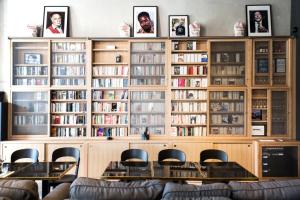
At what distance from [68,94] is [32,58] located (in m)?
1.02

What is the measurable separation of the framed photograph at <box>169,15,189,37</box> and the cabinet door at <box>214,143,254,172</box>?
234 centimetres

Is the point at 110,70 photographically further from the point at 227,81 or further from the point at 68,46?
the point at 227,81

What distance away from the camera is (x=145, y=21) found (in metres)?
5.67

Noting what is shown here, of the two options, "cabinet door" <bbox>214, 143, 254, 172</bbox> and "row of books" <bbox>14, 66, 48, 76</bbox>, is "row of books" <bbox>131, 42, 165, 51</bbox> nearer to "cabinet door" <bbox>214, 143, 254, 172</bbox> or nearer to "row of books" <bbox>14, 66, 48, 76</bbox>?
"row of books" <bbox>14, 66, 48, 76</bbox>

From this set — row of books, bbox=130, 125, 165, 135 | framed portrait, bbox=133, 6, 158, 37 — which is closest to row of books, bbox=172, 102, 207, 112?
row of books, bbox=130, 125, 165, 135

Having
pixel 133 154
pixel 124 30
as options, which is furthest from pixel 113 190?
pixel 124 30

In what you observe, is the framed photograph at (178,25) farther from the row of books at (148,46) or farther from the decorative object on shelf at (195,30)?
the row of books at (148,46)

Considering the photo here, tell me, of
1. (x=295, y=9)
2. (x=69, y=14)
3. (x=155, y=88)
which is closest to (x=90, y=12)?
(x=69, y=14)

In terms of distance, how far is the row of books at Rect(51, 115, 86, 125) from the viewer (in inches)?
220

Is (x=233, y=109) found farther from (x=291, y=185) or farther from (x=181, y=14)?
(x=291, y=185)

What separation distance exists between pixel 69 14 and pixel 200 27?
105 inches

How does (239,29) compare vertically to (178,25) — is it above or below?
below

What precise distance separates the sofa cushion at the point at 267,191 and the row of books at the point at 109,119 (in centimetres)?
370

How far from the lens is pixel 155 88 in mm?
Answer: 5480
